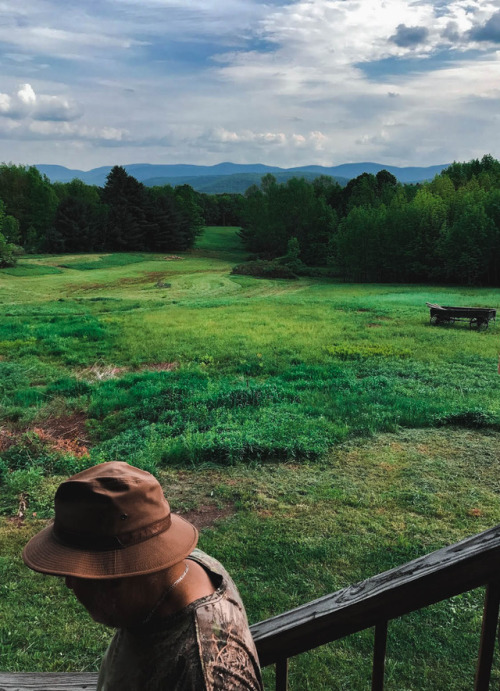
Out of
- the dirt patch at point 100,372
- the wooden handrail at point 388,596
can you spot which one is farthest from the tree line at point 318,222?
the wooden handrail at point 388,596

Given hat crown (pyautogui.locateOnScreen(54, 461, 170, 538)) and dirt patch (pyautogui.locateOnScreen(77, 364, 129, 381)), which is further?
dirt patch (pyautogui.locateOnScreen(77, 364, 129, 381))

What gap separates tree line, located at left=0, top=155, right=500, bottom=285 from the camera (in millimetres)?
39844

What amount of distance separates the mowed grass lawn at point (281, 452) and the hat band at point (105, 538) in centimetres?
343

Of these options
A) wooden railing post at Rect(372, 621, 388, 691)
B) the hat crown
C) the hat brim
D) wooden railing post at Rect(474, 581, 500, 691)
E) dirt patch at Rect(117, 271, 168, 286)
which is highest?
the hat crown

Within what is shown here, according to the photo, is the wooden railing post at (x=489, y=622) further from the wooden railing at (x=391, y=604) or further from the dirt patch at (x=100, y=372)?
the dirt patch at (x=100, y=372)

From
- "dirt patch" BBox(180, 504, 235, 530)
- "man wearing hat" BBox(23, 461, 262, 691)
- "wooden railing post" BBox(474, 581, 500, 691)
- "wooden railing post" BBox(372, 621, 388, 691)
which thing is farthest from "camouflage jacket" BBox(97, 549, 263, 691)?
"dirt patch" BBox(180, 504, 235, 530)

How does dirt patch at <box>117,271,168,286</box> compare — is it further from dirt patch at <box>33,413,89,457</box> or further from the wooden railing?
the wooden railing

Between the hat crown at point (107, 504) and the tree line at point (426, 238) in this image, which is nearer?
the hat crown at point (107, 504)

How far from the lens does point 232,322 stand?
65.7 feet

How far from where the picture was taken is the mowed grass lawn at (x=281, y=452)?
177 inches

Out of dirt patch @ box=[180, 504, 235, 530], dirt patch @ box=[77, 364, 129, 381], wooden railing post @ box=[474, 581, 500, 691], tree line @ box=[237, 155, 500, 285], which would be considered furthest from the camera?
tree line @ box=[237, 155, 500, 285]

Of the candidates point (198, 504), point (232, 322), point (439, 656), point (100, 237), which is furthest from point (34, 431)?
point (100, 237)

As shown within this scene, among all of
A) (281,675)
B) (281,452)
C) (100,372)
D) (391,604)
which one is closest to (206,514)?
(281,452)

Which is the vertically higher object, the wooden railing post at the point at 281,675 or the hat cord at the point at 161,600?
the hat cord at the point at 161,600
